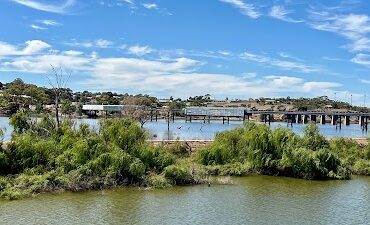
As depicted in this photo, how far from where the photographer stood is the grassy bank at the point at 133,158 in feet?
121

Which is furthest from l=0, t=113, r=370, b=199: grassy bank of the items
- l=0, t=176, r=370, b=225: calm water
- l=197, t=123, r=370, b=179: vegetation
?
l=0, t=176, r=370, b=225: calm water

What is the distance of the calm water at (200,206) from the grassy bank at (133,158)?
1575mm

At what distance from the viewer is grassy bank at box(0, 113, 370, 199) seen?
3684 cm

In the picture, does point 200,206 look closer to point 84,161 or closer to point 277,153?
point 84,161

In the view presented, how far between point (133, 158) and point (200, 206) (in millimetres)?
9199

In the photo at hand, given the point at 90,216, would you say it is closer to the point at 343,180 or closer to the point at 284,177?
the point at 284,177

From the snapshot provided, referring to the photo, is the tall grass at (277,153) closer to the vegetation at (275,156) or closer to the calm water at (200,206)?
the vegetation at (275,156)

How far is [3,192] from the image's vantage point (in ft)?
108

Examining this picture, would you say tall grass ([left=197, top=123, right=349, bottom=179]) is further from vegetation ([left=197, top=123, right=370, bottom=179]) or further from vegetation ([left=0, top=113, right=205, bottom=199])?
vegetation ([left=0, top=113, right=205, bottom=199])

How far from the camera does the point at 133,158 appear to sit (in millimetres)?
39594

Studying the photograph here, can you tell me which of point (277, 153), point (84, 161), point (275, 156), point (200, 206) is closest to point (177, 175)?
point (84, 161)

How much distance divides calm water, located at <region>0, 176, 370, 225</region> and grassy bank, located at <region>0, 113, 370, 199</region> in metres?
1.58

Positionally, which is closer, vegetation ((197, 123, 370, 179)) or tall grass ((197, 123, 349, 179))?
vegetation ((197, 123, 370, 179))

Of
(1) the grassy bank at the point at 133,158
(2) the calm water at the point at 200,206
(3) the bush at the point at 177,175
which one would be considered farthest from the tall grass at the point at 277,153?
(3) the bush at the point at 177,175
